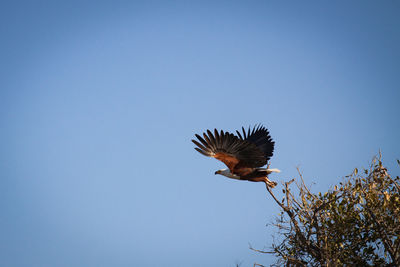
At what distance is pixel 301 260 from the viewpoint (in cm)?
762

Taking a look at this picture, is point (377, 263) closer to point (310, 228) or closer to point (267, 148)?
point (310, 228)

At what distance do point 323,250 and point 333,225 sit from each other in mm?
585

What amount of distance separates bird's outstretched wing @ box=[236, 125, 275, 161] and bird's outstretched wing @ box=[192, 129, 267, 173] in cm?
103

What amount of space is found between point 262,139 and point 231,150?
80.8 inches

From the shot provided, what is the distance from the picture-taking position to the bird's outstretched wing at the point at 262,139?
9.94m

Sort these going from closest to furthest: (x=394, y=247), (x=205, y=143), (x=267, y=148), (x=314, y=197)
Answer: (x=394, y=247) < (x=314, y=197) < (x=205, y=143) < (x=267, y=148)

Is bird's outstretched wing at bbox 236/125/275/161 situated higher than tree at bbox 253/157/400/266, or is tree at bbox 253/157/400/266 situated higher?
bird's outstretched wing at bbox 236/125/275/161

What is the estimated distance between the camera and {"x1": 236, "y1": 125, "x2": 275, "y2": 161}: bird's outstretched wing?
9.94 metres

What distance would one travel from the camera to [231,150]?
8.66 metres

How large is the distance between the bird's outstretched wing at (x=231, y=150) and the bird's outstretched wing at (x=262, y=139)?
A: 1.03 meters

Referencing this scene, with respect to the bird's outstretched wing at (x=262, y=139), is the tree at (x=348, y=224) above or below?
below

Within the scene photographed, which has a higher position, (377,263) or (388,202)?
(388,202)

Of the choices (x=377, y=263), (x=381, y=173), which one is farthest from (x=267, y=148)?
(x=377, y=263)

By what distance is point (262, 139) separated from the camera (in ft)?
34.3
